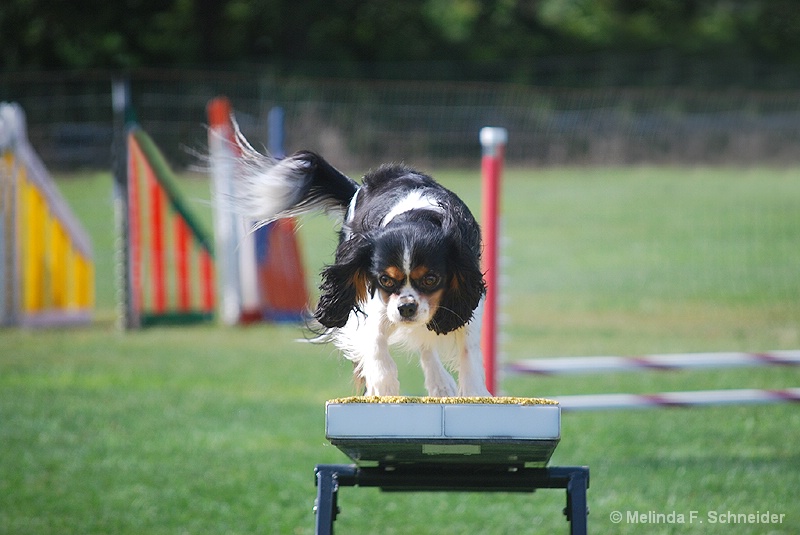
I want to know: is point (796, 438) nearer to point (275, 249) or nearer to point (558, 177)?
point (275, 249)

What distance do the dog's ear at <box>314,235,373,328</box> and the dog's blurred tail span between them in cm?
78

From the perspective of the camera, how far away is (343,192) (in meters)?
4.59

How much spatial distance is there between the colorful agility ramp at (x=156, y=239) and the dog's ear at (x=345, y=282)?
776cm

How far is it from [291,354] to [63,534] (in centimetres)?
537

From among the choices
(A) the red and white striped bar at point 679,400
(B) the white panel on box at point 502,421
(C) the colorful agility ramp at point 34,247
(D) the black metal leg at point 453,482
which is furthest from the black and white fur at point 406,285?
(C) the colorful agility ramp at point 34,247

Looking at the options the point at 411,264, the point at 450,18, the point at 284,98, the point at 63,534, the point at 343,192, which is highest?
the point at 450,18

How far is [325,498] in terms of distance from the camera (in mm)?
3479

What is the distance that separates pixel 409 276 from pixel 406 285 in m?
0.03

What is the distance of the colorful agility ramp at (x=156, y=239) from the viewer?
36.8ft

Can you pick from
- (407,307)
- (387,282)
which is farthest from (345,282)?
(407,307)

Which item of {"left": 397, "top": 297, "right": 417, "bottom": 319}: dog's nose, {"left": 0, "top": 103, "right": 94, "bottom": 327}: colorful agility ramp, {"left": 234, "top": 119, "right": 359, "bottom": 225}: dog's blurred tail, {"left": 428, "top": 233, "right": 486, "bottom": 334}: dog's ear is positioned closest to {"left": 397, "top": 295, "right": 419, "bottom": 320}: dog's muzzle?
{"left": 397, "top": 297, "right": 417, "bottom": 319}: dog's nose

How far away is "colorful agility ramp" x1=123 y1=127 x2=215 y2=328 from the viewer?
11203 mm

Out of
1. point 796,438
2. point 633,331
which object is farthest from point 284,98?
point 796,438

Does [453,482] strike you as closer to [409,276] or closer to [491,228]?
[409,276]
